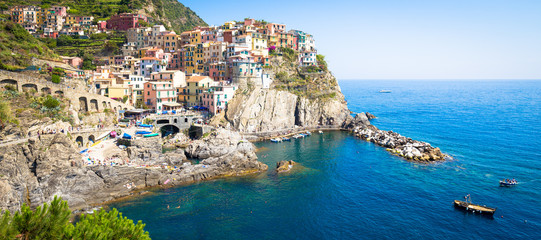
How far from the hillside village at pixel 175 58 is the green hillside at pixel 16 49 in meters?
8.97

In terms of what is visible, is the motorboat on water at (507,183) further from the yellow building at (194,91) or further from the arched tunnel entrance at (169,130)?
the yellow building at (194,91)

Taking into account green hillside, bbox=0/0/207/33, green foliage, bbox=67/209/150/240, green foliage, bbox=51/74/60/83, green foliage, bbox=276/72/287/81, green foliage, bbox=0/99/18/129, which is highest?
green hillside, bbox=0/0/207/33

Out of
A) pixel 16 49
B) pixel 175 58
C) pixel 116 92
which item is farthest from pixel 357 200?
pixel 16 49

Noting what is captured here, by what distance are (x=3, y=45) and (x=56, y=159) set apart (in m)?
37.9

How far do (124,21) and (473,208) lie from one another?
114m

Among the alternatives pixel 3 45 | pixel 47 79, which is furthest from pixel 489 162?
pixel 3 45

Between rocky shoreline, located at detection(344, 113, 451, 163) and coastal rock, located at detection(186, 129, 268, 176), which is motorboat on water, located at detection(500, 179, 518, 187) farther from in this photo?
coastal rock, located at detection(186, 129, 268, 176)

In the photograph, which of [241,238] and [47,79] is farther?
[47,79]

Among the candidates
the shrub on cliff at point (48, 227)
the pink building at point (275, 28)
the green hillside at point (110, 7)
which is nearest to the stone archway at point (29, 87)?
the shrub on cliff at point (48, 227)

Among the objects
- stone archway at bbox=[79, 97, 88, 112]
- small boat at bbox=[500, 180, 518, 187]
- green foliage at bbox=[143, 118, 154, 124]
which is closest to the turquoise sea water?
small boat at bbox=[500, 180, 518, 187]

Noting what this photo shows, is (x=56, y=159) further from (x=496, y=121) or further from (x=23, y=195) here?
(x=496, y=121)

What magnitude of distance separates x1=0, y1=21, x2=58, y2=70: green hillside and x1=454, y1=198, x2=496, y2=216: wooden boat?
73.9 metres

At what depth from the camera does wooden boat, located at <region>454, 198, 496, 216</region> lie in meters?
38.1

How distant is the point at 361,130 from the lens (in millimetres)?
80688
